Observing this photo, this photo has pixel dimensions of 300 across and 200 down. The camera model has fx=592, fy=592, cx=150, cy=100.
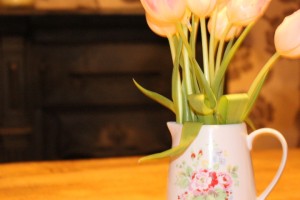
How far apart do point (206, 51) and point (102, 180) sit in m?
0.50

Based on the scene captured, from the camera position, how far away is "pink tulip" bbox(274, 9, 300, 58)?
2.52ft

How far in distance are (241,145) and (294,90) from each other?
2.51 meters

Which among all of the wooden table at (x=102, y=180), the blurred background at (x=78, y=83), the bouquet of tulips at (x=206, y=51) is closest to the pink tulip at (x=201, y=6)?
the bouquet of tulips at (x=206, y=51)

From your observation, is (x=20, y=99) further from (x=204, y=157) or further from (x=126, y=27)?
(x=204, y=157)

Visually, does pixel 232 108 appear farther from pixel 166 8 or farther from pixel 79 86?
pixel 79 86

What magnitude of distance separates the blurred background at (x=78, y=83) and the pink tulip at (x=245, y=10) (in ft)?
4.79

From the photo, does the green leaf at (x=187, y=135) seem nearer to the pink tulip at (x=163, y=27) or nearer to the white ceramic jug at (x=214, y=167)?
the white ceramic jug at (x=214, y=167)

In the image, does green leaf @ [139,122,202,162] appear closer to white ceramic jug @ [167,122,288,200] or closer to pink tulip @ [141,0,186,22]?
white ceramic jug @ [167,122,288,200]

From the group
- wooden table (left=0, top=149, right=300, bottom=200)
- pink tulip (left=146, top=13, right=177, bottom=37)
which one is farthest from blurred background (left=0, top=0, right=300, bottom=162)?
pink tulip (left=146, top=13, right=177, bottom=37)

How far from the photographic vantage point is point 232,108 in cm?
83

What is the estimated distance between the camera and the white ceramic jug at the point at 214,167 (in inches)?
32.1

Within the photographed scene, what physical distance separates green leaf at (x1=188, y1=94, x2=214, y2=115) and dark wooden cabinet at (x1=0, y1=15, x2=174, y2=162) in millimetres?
1453

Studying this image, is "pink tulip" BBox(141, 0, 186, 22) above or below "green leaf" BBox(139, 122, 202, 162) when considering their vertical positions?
above

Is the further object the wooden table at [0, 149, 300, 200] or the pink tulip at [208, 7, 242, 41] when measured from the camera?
the wooden table at [0, 149, 300, 200]
